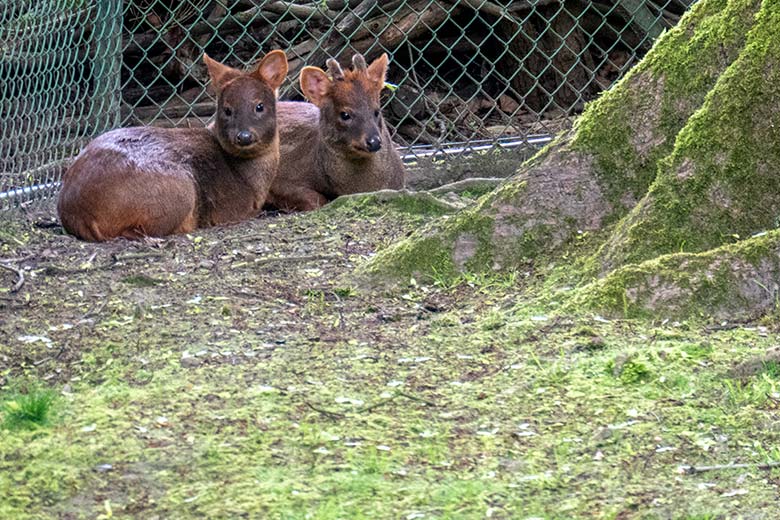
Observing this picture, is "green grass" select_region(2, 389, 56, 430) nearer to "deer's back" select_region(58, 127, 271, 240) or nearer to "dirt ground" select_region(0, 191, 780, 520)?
"dirt ground" select_region(0, 191, 780, 520)

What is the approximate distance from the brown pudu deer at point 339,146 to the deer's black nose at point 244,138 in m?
0.60

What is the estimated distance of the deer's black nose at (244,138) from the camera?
8289 mm

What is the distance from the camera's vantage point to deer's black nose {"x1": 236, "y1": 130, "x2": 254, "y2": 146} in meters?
8.29

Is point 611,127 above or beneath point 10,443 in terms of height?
above

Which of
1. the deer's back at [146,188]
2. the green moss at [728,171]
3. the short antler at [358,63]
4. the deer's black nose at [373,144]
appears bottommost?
the deer's back at [146,188]

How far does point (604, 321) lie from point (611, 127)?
111 centimetres

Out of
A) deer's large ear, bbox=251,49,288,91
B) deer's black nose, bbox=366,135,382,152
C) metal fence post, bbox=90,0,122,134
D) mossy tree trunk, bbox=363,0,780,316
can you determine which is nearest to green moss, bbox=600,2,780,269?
mossy tree trunk, bbox=363,0,780,316

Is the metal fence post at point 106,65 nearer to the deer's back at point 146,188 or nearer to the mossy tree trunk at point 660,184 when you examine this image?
the deer's back at point 146,188

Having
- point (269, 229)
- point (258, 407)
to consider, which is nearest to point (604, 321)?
point (258, 407)

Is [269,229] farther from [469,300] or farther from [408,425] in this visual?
[408,425]

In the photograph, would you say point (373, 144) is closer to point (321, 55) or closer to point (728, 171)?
point (321, 55)

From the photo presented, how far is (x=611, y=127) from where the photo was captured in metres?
5.46

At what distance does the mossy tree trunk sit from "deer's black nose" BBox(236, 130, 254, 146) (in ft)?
9.54

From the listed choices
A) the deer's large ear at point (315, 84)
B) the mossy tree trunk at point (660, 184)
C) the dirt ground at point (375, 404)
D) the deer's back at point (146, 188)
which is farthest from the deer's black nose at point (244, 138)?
the mossy tree trunk at point (660, 184)
